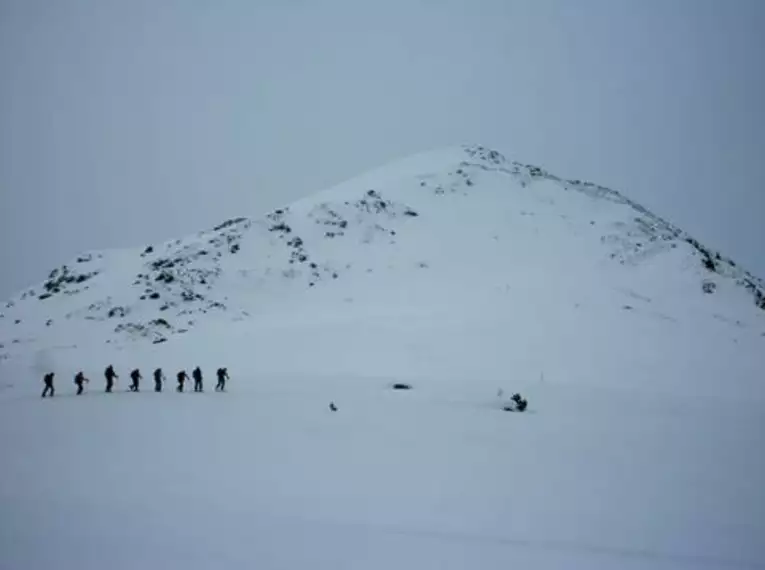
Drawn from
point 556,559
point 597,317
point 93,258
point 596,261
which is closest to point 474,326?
point 597,317

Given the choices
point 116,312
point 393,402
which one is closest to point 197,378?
point 393,402

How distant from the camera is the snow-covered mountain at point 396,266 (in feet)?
173

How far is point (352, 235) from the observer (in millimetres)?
69938

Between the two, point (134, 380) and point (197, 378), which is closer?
point (134, 380)

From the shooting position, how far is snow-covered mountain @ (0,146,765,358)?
52.8 meters

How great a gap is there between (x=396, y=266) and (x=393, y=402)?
39.5m

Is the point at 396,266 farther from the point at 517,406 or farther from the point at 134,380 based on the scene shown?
the point at 134,380

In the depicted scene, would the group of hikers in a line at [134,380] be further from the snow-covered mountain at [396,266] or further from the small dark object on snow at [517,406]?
the snow-covered mountain at [396,266]

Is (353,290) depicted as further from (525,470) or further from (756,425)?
(525,470)

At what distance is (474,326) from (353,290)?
16.0m

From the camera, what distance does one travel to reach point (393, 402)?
930 inches

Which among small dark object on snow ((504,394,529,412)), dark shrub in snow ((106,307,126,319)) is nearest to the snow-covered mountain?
dark shrub in snow ((106,307,126,319))

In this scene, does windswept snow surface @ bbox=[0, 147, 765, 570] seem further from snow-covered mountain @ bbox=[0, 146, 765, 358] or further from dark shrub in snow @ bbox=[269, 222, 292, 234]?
dark shrub in snow @ bbox=[269, 222, 292, 234]

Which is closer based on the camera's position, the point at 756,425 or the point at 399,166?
the point at 756,425
